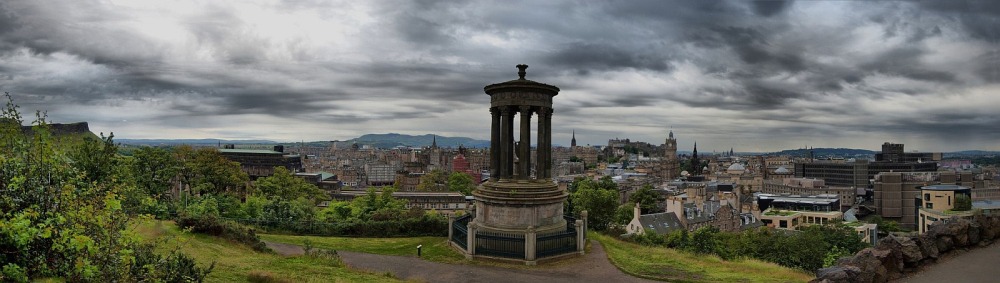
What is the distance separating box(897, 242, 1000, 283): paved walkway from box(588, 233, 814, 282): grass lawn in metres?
5.45

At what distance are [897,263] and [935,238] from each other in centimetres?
147

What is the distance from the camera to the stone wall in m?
9.20

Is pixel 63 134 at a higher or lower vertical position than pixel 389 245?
higher

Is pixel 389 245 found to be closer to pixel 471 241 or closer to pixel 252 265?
pixel 471 241

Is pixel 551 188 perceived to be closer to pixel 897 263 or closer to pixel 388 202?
pixel 897 263

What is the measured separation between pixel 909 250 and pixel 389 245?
18555mm

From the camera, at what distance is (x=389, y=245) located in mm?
23797

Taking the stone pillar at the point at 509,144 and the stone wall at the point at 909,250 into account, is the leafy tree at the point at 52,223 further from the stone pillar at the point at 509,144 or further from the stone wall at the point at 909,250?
the stone pillar at the point at 509,144

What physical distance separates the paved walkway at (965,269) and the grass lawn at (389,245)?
1381cm

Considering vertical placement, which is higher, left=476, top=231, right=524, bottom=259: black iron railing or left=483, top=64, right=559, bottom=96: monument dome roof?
left=483, top=64, right=559, bottom=96: monument dome roof

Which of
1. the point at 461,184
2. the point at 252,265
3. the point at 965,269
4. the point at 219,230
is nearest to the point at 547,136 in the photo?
the point at 252,265

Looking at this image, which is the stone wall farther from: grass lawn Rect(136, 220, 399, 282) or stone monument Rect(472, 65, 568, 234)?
stone monument Rect(472, 65, 568, 234)

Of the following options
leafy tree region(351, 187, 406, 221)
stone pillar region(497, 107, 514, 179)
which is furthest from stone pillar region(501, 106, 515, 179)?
leafy tree region(351, 187, 406, 221)

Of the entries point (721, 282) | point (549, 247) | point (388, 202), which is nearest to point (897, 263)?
point (721, 282)
